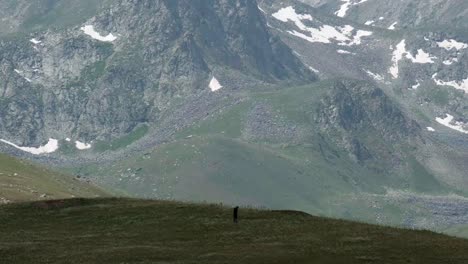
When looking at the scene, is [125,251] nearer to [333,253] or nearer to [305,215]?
[333,253]

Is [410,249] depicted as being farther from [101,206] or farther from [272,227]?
[101,206]

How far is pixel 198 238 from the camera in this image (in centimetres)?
8650

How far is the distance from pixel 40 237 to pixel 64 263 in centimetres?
1463

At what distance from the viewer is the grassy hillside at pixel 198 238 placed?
77.3 metres

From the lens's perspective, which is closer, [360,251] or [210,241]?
[360,251]

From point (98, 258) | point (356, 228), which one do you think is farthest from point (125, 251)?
point (356, 228)

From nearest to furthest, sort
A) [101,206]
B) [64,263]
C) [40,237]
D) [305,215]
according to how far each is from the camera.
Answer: [64,263] < [40,237] < [305,215] < [101,206]

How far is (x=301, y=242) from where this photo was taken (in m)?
82.7

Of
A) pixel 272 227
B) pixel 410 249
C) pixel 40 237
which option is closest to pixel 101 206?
pixel 40 237

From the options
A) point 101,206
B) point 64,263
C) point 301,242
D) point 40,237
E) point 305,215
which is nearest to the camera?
point 64,263

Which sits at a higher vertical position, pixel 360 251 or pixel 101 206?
pixel 101 206

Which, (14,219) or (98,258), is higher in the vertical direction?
(14,219)

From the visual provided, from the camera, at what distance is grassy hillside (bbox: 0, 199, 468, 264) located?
254ft

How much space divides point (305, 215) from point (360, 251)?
1968 cm
